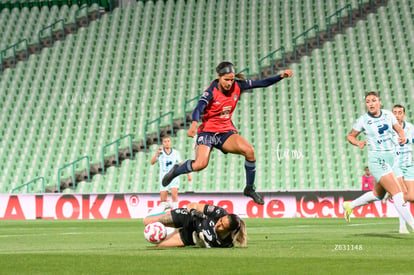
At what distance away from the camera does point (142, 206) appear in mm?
25188

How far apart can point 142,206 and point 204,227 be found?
15.1 meters

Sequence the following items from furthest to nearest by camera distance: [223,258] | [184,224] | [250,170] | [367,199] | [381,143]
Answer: [367,199] → [250,170] → [381,143] → [184,224] → [223,258]

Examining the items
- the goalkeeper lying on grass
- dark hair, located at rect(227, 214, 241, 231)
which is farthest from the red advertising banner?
dark hair, located at rect(227, 214, 241, 231)

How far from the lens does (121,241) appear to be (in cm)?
1261

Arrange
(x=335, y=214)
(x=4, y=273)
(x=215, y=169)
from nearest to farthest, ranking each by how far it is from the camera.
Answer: (x=4, y=273) < (x=335, y=214) < (x=215, y=169)

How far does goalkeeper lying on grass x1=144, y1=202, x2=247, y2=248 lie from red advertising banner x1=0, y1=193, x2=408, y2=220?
13732 millimetres

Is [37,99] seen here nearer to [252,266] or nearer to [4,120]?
[4,120]

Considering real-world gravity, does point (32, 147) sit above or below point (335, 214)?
above

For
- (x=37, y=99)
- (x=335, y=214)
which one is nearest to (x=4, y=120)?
(x=37, y=99)

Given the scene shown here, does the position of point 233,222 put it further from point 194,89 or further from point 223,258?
point 194,89

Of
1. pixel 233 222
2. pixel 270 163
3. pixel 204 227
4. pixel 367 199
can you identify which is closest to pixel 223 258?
pixel 233 222

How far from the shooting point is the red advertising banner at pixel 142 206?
2422cm

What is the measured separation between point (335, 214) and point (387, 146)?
1188 cm

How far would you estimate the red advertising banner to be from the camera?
24.2 m
